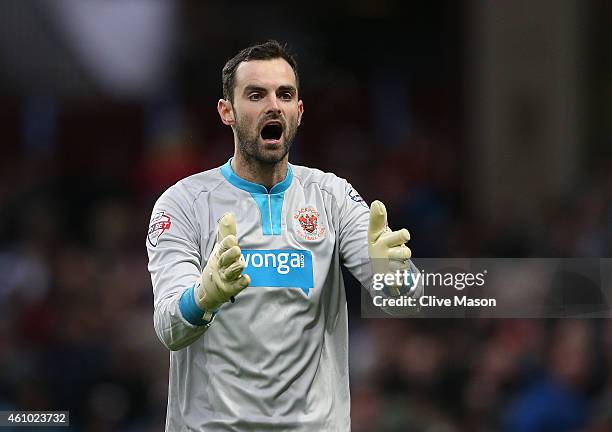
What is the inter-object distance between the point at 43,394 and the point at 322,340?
7.44 feet

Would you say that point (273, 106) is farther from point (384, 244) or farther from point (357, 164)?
point (357, 164)

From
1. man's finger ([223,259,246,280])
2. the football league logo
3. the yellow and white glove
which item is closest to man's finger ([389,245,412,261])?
the yellow and white glove

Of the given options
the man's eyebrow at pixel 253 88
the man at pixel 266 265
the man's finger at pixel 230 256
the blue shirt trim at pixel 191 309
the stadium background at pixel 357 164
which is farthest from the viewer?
the stadium background at pixel 357 164

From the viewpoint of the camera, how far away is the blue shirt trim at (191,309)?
2965mm

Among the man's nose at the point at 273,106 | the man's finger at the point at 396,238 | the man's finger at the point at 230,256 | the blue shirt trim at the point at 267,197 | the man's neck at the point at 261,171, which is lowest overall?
the man's finger at the point at 230,256

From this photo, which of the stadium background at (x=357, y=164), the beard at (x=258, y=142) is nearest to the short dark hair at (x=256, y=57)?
the beard at (x=258, y=142)

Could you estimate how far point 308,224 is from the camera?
10.9 feet

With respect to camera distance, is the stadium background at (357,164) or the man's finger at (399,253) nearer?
the man's finger at (399,253)

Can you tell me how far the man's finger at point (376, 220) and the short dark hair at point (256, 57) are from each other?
1.67 feet

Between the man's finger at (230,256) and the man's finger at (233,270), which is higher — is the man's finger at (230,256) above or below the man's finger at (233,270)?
above

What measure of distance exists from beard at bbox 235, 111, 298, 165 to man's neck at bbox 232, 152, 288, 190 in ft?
0.06

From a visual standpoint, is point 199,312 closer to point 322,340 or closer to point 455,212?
point 322,340

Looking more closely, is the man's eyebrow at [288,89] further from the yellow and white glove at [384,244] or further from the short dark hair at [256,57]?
the yellow and white glove at [384,244]

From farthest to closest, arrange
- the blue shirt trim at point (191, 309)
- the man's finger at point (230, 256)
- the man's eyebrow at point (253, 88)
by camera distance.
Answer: the man's eyebrow at point (253, 88)
the blue shirt trim at point (191, 309)
the man's finger at point (230, 256)
